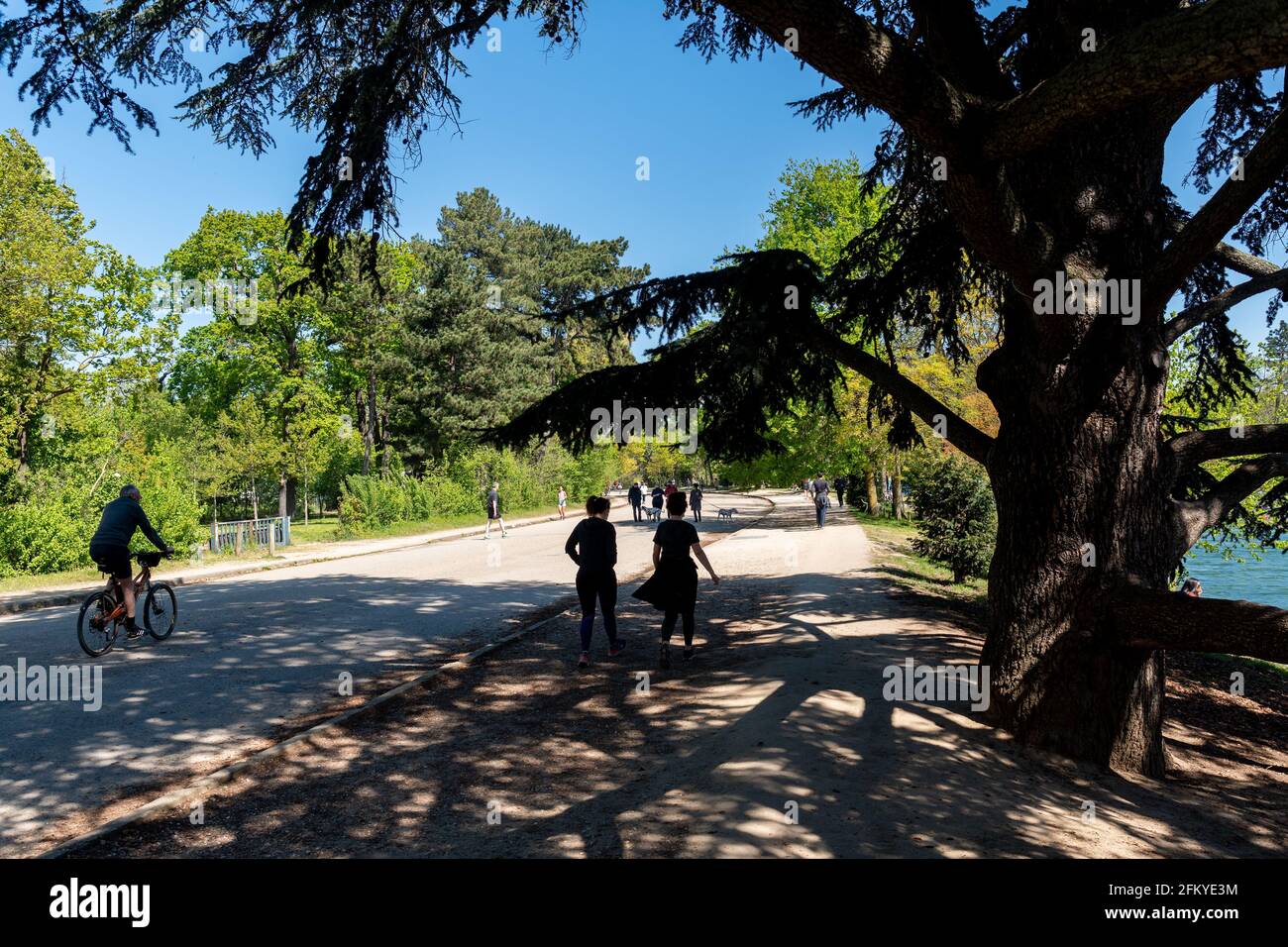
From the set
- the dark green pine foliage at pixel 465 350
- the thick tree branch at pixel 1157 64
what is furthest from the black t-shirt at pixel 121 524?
the dark green pine foliage at pixel 465 350

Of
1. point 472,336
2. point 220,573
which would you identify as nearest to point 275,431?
point 472,336

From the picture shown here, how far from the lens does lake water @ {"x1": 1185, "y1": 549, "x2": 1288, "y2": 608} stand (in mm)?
35375

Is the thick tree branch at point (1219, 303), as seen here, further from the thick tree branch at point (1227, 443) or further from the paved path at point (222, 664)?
the paved path at point (222, 664)

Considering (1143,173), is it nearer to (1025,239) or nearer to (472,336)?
(1025,239)

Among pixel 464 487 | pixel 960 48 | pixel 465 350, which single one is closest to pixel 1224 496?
pixel 960 48

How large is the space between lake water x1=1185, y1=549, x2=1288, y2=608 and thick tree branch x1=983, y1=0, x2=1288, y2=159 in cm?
3420

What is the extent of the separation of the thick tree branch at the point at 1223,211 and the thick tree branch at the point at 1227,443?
150 centimetres

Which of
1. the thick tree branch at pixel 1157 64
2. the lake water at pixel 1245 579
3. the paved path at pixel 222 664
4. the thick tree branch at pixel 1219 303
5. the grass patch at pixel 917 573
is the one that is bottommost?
the lake water at pixel 1245 579

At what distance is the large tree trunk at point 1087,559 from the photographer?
5.68 meters

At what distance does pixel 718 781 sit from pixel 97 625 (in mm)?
8323

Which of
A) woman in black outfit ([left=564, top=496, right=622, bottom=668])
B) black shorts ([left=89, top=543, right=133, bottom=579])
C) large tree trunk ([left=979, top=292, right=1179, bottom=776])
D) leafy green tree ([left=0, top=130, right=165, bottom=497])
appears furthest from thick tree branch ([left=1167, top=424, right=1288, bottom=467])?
leafy green tree ([left=0, top=130, right=165, bottom=497])

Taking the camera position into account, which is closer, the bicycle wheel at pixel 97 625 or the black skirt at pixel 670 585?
the black skirt at pixel 670 585

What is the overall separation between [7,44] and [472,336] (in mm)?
37620

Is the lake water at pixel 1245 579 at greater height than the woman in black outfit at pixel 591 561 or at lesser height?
lesser
